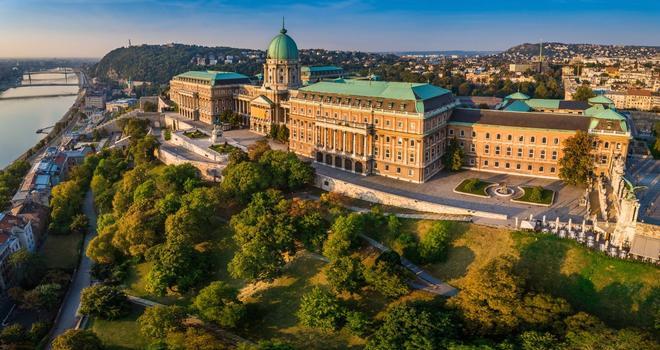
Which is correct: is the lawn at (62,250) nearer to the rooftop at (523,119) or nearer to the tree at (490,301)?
the tree at (490,301)

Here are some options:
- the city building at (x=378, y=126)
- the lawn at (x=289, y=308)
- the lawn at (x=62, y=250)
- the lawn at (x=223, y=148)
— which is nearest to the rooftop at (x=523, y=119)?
the city building at (x=378, y=126)

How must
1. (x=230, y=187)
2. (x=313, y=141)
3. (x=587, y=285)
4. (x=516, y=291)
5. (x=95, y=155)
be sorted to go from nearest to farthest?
(x=516, y=291) → (x=587, y=285) → (x=230, y=187) → (x=313, y=141) → (x=95, y=155)

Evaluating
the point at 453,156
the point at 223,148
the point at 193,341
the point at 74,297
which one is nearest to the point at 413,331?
the point at 193,341

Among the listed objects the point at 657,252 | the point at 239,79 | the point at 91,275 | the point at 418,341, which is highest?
the point at 239,79

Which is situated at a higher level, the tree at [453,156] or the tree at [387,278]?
the tree at [453,156]

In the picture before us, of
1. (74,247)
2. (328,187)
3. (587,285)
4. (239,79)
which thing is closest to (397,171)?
(328,187)

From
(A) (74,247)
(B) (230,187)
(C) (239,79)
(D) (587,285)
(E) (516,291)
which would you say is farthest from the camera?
(C) (239,79)

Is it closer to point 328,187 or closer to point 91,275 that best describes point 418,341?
point 328,187
